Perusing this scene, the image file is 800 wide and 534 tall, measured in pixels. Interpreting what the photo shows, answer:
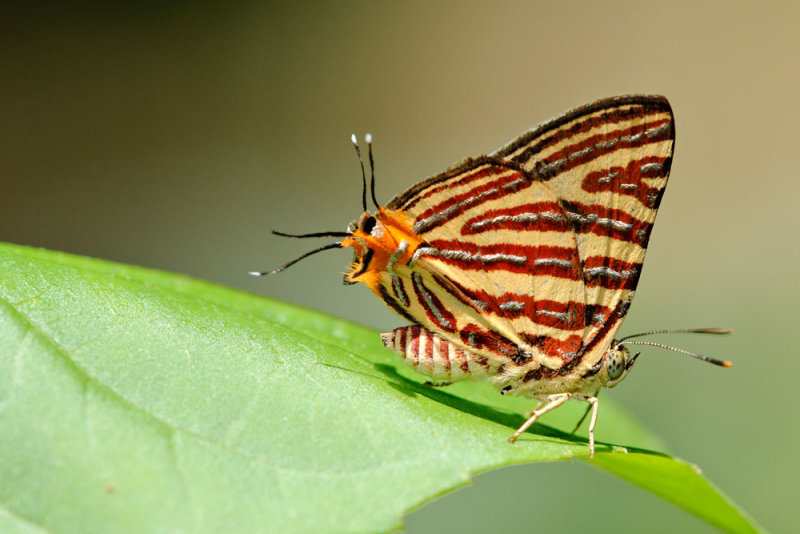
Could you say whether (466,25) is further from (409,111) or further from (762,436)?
(762,436)

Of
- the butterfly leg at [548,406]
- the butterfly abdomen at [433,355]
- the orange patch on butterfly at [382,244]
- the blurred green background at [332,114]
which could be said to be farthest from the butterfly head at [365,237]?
the blurred green background at [332,114]

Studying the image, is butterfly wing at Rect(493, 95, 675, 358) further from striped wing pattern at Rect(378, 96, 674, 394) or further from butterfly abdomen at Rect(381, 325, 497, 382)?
butterfly abdomen at Rect(381, 325, 497, 382)

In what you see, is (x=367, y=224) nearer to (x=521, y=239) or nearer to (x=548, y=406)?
(x=521, y=239)

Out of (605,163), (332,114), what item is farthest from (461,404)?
(332,114)

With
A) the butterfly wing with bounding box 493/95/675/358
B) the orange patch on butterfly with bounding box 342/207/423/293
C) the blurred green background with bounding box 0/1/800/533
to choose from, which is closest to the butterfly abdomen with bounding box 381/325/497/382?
the orange patch on butterfly with bounding box 342/207/423/293

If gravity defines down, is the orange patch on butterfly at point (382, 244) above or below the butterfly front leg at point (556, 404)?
above

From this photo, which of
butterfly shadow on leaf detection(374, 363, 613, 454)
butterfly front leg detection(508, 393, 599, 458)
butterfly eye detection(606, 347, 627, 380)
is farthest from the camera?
butterfly eye detection(606, 347, 627, 380)

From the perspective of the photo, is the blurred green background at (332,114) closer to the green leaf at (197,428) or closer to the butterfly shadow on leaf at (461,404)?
the butterfly shadow on leaf at (461,404)
